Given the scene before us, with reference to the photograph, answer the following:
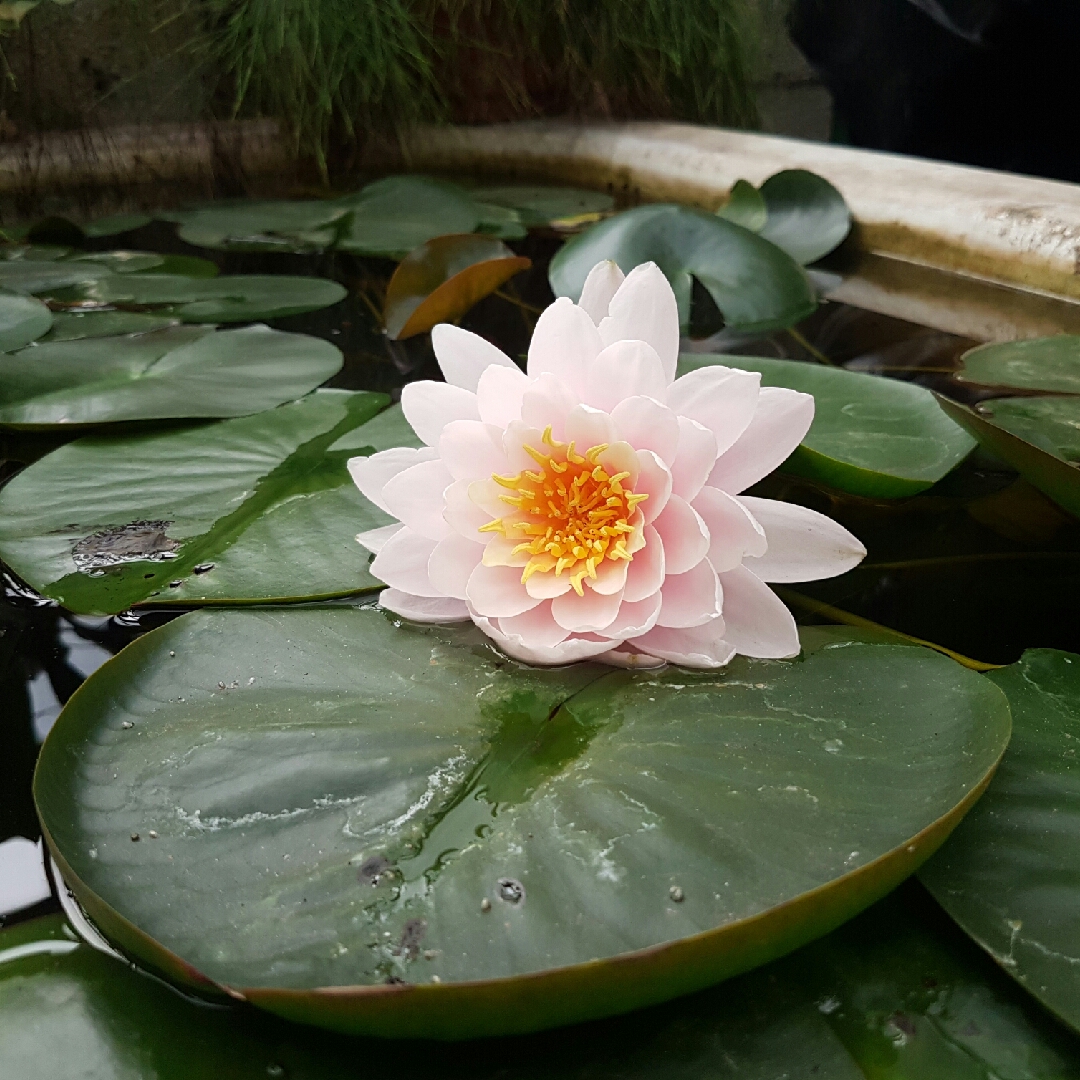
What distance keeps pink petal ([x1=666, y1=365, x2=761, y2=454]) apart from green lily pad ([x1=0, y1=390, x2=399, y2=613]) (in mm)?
224

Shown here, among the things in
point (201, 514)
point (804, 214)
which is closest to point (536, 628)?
point (201, 514)

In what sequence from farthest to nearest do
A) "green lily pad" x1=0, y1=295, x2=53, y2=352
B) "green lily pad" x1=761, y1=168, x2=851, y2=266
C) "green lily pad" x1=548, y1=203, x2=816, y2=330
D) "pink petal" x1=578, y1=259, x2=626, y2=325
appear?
"green lily pad" x1=761, y1=168, x2=851, y2=266, "green lily pad" x1=548, y1=203, x2=816, y2=330, "green lily pad" x1=0, y1=295, x2=53, y2=352, "pink petal" x1=578, y1=259, x2=626, y2=325

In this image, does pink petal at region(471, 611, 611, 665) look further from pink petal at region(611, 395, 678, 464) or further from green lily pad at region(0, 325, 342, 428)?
green lily pad at region(0, 325, 342, 428)

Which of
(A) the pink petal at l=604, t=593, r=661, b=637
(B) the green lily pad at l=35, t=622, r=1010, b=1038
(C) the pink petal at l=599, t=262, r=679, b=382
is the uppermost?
(C) the pink petal at l=599, t=262, r=679, b=382

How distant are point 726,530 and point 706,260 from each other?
784mm

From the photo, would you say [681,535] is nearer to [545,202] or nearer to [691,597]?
[691,597]

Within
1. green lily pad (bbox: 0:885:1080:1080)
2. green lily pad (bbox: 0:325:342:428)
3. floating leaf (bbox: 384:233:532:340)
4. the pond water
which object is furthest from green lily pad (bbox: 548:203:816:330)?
green lily pad (bbox: 0:885:1080:1080)

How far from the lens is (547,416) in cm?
45

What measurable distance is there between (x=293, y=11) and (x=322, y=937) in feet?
7.27

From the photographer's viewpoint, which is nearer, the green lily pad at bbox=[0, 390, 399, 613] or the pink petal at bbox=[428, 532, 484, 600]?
the pink petal at bbox=[428, 532, 484, 600]

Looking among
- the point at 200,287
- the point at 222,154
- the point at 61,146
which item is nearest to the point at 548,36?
the point at 222,154

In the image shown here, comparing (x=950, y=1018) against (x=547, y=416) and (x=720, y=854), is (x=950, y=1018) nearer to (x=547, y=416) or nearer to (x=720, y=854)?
(x=720, y=854)

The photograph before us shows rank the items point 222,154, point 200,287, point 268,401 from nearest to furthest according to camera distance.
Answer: point 268,401
point 200,287
point 222,154

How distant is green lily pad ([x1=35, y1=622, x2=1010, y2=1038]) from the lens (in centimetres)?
30
